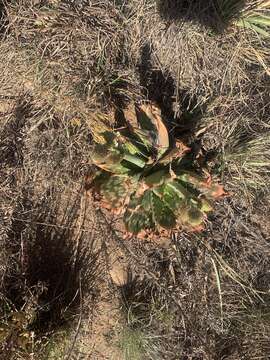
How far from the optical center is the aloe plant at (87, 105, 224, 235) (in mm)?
2154

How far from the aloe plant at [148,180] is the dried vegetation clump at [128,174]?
2 cm

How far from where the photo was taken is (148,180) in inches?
84.0

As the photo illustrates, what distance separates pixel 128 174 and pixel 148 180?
119mm

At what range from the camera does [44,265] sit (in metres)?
2.43

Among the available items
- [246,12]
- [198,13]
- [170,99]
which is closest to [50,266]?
[170,99]

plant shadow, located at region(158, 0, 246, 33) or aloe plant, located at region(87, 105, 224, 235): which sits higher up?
plant shadow, located at region(158, 0, 246, 33)

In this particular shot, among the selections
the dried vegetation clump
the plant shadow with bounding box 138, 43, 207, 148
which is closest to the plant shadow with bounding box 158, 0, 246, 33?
the dried vegetation clump

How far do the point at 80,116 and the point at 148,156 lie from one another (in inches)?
15.0

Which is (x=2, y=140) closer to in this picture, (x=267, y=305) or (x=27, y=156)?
(x=27, y=156)

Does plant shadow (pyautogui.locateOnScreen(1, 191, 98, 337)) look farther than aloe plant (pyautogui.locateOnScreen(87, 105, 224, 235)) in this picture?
Yes

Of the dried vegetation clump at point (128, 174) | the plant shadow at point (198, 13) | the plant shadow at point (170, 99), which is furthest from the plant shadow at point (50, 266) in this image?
the plant shadow at point (198, 13)

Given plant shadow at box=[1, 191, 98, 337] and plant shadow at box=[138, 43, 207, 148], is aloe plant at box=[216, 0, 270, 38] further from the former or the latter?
plant shadow at box=[1, 191, 98, 337]

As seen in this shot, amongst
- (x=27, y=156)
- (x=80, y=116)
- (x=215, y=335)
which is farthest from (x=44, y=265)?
(x=215, y=335)

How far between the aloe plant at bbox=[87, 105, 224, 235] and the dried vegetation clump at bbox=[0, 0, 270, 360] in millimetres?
22
